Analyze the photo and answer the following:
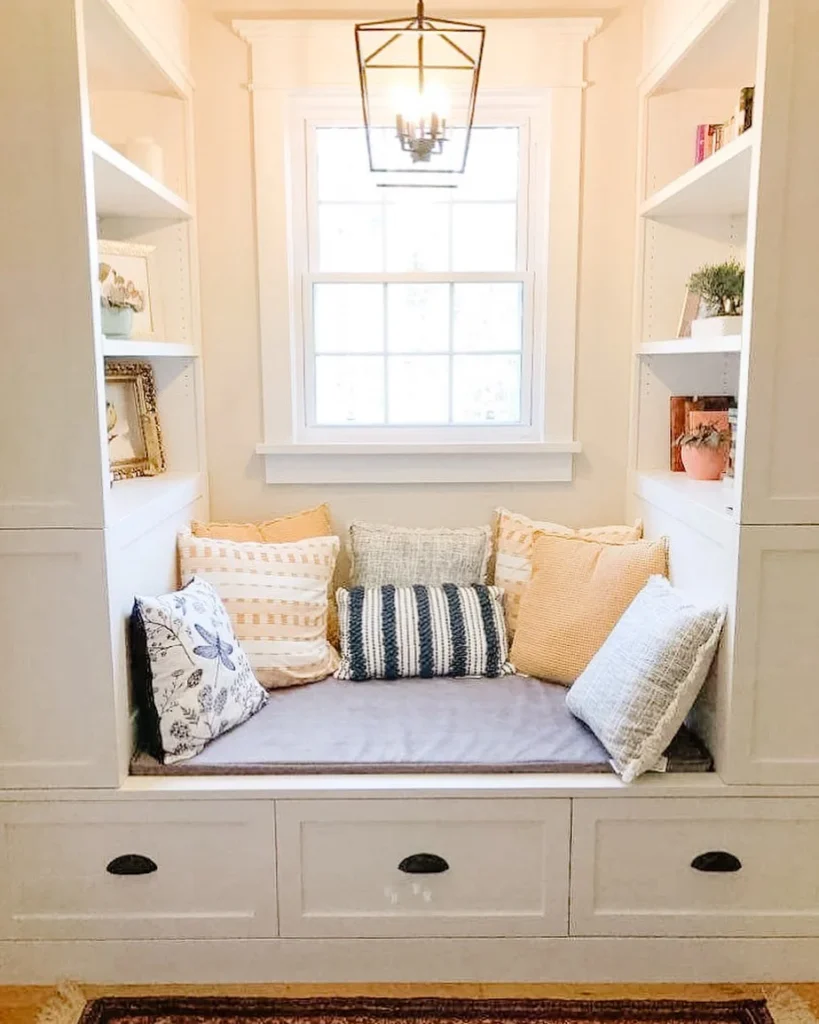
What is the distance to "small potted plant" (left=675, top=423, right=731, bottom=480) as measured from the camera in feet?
8.12

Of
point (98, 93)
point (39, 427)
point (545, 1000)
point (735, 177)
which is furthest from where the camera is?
point (98, 93)

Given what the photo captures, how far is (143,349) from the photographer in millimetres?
2254

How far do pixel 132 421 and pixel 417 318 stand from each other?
93cm

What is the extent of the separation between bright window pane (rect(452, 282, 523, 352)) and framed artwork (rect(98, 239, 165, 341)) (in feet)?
3.00

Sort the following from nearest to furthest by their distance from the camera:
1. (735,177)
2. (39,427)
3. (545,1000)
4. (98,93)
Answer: (39,427)
(545,1000)
(735,177)
(98,93)

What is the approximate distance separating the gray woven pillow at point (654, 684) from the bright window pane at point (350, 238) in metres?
1.44

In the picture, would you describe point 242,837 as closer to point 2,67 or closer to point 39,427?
point 39,427

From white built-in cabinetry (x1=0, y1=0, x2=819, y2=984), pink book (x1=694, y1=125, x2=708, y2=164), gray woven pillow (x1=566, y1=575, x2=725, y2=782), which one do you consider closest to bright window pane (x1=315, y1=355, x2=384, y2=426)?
white built-in cabinetry (x1=0, y1=0, x2=819, y2=984)

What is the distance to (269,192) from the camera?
8.79 ft

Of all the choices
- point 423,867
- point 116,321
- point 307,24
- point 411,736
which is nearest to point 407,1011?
point 423,867

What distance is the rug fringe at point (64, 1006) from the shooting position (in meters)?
1.95

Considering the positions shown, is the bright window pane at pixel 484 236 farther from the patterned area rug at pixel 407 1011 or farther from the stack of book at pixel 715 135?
the patterned area rug at pixel 407 1011

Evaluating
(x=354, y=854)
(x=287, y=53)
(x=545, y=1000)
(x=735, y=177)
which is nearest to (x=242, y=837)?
(x=354, y=854)

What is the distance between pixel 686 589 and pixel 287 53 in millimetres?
1892
